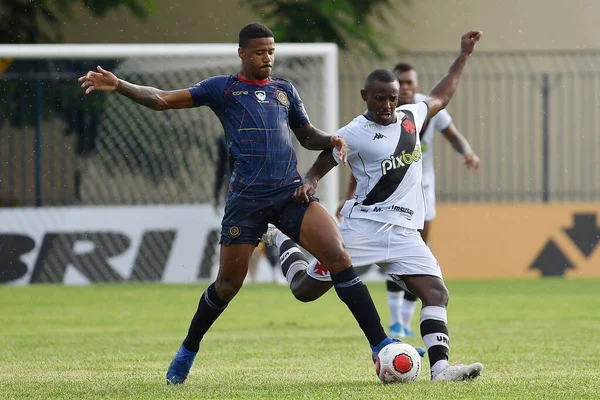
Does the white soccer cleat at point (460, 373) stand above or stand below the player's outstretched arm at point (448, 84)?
below

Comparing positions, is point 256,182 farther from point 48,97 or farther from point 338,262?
point 48,97

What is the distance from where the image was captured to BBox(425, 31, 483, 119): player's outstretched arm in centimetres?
785

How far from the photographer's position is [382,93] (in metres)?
7.38

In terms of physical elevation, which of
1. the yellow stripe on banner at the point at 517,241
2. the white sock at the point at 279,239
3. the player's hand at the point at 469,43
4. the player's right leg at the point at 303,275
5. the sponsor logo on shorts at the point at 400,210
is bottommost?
the yellow stripe on banner at the point at 517,241

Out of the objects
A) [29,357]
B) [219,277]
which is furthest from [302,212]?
[29,357]

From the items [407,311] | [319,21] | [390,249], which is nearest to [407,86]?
[407,311]

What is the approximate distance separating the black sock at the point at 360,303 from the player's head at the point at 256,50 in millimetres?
1283

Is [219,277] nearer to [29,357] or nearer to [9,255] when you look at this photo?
[29,357]

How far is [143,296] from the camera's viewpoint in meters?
15.4

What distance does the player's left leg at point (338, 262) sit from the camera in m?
7.07

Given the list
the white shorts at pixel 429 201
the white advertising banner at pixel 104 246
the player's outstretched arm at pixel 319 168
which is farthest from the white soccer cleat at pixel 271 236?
the white advertising banner at pixel 104 246

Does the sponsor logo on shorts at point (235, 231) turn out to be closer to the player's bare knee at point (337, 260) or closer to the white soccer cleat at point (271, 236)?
the player's bare knee at point (337, 260)

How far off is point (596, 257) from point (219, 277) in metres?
11.3

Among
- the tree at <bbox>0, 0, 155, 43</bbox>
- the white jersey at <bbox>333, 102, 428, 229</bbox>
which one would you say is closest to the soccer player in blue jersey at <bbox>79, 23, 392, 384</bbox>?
the white jersey at <bbox>333, 102, 428, 229</bbox>
